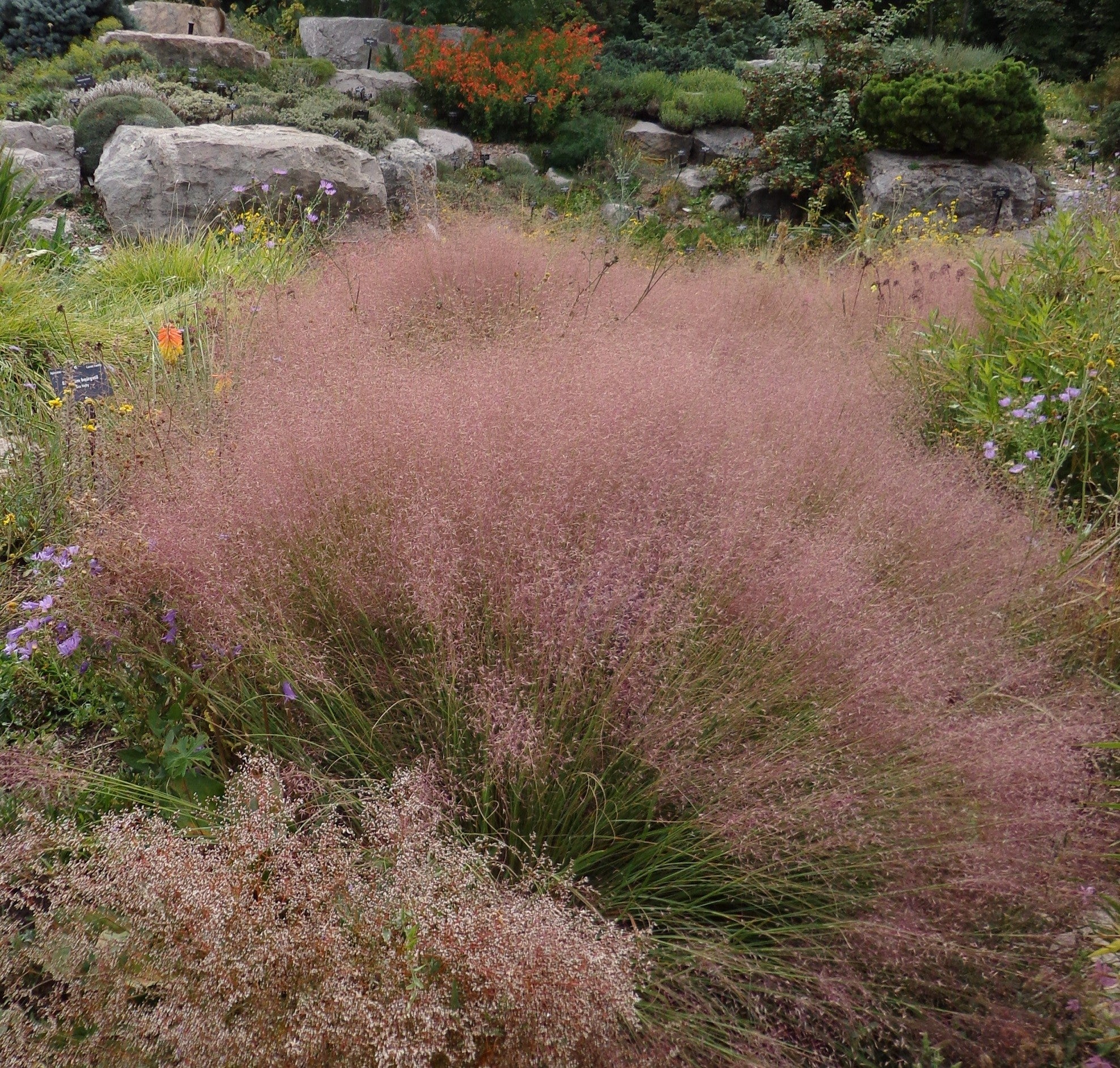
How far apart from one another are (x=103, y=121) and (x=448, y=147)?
3.37 meters

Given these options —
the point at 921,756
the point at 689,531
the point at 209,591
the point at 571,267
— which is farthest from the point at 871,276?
the point at 209,591

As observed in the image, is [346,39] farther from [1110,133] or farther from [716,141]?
[1110,133]

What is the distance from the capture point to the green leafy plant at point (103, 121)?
711 centimetres

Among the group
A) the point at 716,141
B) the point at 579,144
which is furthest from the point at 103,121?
the point at 716,141

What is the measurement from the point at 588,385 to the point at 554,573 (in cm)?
94

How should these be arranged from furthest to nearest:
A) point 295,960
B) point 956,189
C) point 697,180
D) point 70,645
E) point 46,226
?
1. point 697,180
2. point 956,189
3. point 46,226
4. point 70,645
5. point 295,960

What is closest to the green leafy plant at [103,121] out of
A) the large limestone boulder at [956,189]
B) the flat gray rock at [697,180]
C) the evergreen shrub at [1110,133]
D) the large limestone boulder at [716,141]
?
the flat gray rock at [697,180]

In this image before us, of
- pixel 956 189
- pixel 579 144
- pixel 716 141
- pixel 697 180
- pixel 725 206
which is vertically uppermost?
pixel 956 189

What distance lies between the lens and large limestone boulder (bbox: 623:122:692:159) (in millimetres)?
10680

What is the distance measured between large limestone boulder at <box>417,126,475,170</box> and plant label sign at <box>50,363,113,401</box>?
6.56m

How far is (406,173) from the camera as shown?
24.3ft

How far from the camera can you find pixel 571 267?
177 inches

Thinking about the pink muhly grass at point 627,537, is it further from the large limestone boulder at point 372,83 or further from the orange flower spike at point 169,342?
the large limestone boulder at point 372,83

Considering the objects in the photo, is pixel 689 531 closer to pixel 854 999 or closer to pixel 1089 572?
pixel 854 999
